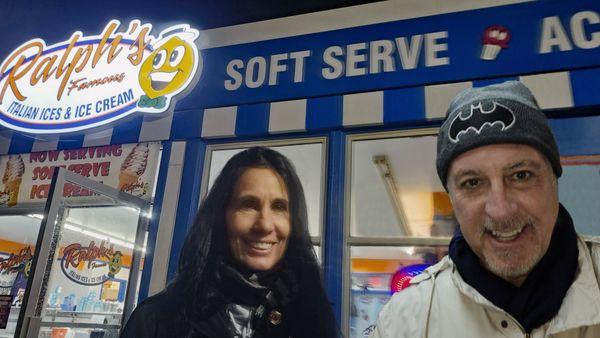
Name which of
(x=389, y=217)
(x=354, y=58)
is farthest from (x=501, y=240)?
(x=354, y=58)

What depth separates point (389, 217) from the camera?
286cm

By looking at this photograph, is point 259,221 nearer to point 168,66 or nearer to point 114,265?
point 114,265

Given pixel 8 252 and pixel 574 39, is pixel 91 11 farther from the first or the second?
pixel 574 39

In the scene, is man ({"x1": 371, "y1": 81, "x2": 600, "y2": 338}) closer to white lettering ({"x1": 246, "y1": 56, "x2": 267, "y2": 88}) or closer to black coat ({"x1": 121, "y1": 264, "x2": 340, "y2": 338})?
black coat ({"x1": 121, "y1": 264, "x2": 340, "y2": 338})

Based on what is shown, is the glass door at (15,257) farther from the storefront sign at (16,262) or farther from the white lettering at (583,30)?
the white lettering at (583,30)

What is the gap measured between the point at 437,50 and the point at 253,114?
1.40 m

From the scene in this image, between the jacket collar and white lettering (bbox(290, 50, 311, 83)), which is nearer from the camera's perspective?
the jacket collar

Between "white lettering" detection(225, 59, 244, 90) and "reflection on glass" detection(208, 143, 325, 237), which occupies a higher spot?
"white lettering" detection(225, 59, 244, 90)

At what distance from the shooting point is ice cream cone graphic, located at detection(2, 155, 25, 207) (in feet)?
12.6

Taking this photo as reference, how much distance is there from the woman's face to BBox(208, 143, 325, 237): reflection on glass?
15cm

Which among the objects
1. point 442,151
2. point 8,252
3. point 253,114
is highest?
point 253,114

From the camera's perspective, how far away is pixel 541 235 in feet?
4.48

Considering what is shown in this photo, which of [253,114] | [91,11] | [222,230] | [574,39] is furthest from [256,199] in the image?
[91,11]

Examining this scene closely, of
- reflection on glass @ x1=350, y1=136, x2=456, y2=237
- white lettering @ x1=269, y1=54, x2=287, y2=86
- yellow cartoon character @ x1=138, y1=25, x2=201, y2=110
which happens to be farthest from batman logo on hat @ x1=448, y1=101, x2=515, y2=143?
yellow cartoon character @ x1=138, y1=25, x2=201, y2=110
